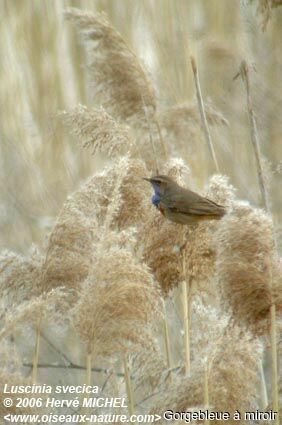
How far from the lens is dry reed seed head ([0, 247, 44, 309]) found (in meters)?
2.98

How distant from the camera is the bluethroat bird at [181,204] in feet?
10.1

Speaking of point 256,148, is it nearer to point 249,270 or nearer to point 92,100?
point 249,270

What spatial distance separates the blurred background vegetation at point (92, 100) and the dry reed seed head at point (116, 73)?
0.95 meters

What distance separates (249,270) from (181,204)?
0.61m

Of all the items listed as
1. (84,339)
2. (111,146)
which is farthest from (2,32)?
(84,339)

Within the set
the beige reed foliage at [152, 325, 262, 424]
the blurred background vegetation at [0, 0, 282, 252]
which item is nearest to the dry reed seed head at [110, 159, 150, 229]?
the beige reed foliage at [152, 325, 262, 424]

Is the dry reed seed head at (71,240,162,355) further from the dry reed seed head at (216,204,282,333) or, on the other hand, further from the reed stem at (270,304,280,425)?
the reed stem at (270,304,280,425)

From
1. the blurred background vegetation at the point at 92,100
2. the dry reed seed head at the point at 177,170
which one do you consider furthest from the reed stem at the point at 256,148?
the blurred background vegetation at the point at 92,100

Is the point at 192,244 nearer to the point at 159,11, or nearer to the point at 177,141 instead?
the point at 177,141

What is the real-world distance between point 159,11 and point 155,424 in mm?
3700

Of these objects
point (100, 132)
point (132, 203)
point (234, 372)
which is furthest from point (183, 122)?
point (234, 372)

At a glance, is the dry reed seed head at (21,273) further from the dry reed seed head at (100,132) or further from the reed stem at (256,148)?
the reed stem at (256,148)

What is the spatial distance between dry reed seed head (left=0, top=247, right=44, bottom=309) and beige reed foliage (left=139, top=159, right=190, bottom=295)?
0.35m

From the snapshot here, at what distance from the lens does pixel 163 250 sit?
3.03 m
